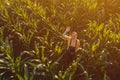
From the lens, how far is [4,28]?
3963 millimetres

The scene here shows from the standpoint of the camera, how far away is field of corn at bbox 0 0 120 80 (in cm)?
310

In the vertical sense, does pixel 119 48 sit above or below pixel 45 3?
below

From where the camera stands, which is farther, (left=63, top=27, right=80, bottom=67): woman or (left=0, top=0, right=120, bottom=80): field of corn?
(left=0, top=0, right=120, bottom=80): field of corn

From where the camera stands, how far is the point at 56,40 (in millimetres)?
3631

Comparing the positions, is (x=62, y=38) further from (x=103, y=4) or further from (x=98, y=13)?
(x=103, y=4)

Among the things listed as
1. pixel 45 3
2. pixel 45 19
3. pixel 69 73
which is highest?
pixel 45 3

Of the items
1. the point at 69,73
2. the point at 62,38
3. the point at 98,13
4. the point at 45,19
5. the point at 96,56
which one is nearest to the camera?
the point at 69,73

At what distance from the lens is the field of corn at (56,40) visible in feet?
10.2

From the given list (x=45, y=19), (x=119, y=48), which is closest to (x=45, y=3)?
(x=45, y=19)

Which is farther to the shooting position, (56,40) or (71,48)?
(56,40)

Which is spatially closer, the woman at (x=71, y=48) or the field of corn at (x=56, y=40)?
the woman at (x=71, y=48)

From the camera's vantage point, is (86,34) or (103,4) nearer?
(86,34)

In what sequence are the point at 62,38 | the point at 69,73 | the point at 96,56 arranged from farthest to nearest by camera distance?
the point at 62,38 → the point at 96,56 → the point at 69,73

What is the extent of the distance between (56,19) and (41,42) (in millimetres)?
526
